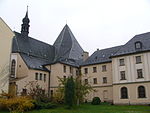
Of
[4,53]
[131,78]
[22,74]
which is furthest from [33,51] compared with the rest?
[131,78]

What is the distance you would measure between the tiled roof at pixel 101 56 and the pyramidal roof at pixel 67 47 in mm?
5222

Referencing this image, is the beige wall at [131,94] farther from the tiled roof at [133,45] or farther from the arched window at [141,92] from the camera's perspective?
the tiled roof at [133,45]

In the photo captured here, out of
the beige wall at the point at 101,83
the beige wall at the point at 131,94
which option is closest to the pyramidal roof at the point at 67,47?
the beige wall at the point at 101,83

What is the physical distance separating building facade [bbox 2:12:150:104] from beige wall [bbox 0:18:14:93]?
3322 mm

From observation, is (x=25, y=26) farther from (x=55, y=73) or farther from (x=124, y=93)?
(x=124, y=93)

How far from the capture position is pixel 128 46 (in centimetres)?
3819

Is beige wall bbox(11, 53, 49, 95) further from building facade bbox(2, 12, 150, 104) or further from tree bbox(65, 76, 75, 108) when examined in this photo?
tree bbox(65, 76, 75, 108)

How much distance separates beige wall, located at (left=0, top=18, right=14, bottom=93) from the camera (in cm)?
3125

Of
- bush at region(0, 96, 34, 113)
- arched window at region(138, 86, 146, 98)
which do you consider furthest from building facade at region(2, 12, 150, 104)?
bush at region(0, 96, 34, 113)

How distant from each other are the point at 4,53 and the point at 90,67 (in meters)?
19.0

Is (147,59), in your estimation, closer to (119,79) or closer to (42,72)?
(119,79)

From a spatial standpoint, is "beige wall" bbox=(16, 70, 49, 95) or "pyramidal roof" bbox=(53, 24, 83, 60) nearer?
"beige wall" bbox=(16, 70, 49, 95)

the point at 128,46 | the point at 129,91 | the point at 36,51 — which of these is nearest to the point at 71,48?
the point at 36,51

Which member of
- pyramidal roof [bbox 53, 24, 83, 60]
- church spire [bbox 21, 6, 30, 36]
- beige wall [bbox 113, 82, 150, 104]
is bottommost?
beige wall [bbox 113, 82, 150, 104]
